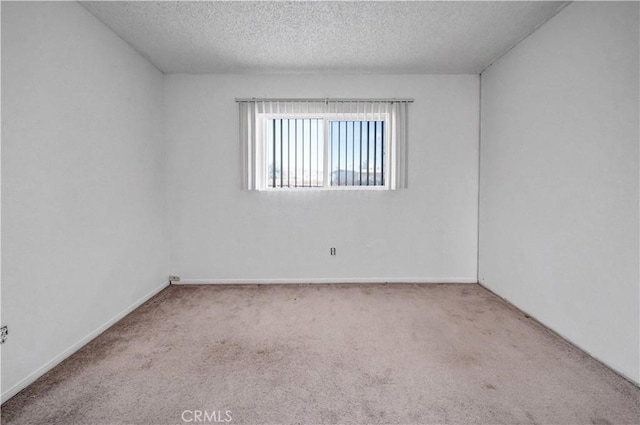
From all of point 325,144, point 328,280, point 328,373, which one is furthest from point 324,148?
point 328,373

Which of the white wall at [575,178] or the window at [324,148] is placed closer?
the white wall at [575,178]

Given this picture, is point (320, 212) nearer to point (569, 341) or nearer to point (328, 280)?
point (328, 280)

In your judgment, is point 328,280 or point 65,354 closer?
point 65,354

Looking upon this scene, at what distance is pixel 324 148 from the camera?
3.64 m

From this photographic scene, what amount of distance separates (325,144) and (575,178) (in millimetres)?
2466

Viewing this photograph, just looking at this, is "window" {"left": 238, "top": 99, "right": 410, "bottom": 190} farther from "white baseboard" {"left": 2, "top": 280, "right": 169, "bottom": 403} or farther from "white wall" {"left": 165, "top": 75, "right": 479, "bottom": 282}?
"white baseboard" {"left": 2, "top": 280, "right": 169, "bottom": 403}

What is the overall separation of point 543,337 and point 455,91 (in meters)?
2.83

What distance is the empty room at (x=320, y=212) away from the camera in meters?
1.69

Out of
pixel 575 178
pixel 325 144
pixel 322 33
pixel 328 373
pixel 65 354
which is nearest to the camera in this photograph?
pixel 328 373

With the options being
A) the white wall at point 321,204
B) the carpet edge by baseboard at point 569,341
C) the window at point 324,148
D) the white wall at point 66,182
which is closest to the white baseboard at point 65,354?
the white wall at point 66,182

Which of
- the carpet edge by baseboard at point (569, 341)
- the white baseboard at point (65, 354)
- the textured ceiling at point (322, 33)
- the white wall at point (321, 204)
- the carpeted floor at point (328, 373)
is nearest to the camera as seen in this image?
the carpeted floor at point (328, 373)

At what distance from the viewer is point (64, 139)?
205 cm

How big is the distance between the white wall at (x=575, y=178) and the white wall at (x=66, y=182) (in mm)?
3772

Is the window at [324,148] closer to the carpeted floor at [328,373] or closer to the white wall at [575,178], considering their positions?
the white wall at [575,178]
